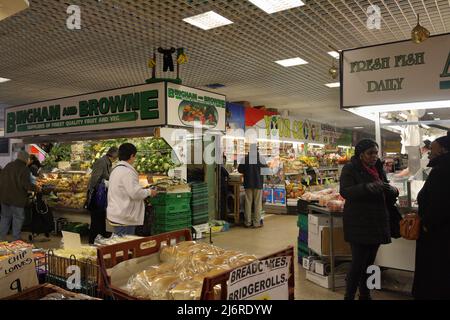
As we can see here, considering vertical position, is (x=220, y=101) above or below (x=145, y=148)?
above

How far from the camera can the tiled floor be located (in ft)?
13.9

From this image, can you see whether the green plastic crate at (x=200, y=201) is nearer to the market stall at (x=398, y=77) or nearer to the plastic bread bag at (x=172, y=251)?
the market stall at (x=398, y=77)

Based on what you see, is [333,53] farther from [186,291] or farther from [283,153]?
[283,153]

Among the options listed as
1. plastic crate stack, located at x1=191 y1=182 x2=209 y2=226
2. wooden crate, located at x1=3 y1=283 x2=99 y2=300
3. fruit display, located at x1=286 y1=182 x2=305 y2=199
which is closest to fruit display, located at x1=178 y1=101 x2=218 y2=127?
plastic crate stack, located at x1=191 y1=182 x2=209 y2=226

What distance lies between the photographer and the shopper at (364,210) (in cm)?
336

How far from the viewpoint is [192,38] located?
5430 mm

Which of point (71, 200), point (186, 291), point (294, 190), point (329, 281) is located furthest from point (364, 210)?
point (294, 190)

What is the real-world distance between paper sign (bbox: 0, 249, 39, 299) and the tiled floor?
3111 millimetres

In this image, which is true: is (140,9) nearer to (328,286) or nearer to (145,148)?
(145,148)

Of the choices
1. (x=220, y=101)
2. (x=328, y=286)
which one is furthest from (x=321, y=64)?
(x=328, y=286)

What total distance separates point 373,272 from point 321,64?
4207mm

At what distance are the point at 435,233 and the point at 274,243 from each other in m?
3.95
